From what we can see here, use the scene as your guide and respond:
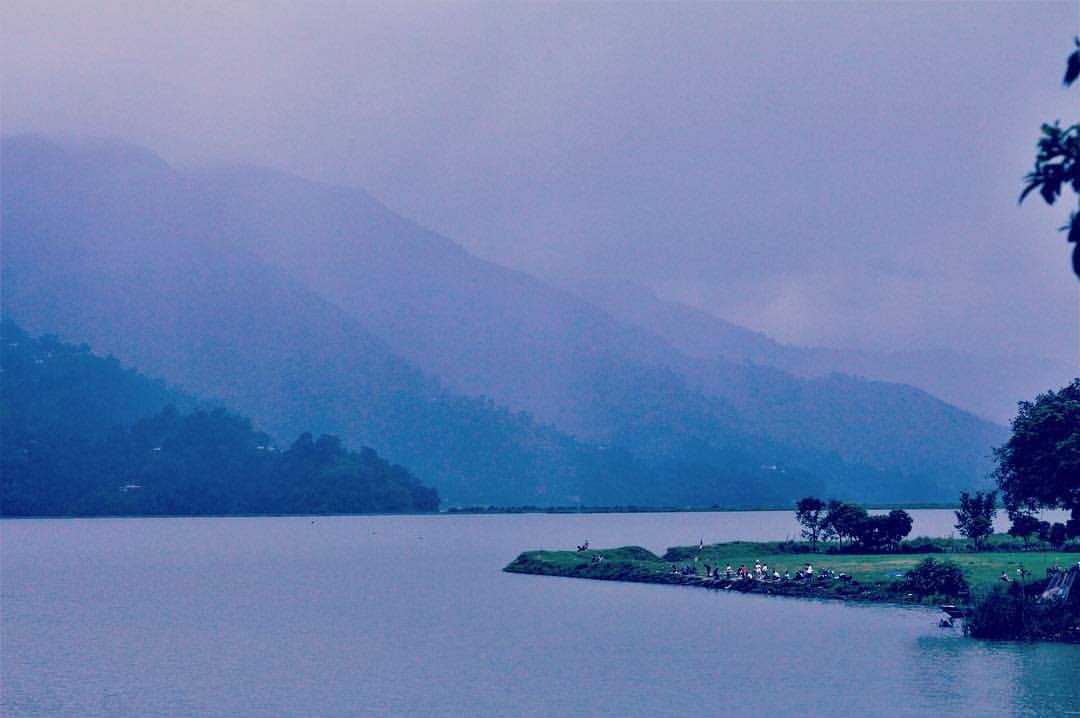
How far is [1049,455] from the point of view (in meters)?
86.6

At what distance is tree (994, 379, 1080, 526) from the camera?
3342 inches

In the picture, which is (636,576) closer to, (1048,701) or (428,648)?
(428,648)

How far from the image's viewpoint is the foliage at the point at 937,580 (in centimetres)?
8994

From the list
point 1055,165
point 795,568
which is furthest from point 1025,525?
point 1055,165

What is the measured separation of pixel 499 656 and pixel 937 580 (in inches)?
1298

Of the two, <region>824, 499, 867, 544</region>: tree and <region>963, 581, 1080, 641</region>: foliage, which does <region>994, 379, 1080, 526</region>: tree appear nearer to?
<region>963, 581, 1080, 641</region>: foliage

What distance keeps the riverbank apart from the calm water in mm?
2944

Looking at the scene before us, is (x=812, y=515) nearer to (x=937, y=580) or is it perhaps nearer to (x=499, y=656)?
(x=937, y=580)

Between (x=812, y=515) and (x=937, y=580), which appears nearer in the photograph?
(x=937, y=580)

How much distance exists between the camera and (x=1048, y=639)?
72250mm

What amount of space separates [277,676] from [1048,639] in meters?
41.3

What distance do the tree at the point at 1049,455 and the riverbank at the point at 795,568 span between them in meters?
5.26

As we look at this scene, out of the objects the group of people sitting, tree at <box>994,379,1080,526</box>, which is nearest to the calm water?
the group of people sitting

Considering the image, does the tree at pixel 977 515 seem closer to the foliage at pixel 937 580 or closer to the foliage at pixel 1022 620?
the foliage at pixel 937 580
